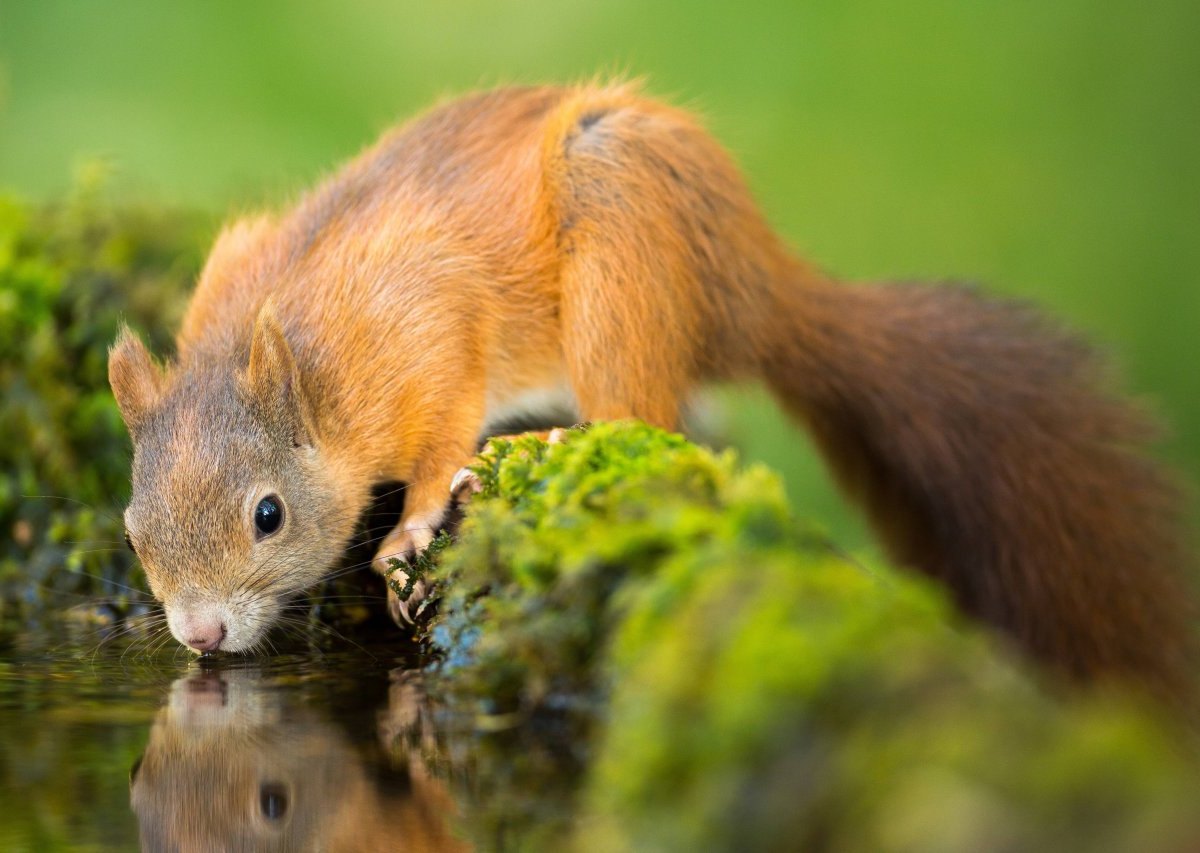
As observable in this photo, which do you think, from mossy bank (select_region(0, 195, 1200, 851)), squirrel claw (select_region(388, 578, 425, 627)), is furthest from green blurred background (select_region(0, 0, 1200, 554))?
mossy bank (select_region(0, 195, 1200, 851))

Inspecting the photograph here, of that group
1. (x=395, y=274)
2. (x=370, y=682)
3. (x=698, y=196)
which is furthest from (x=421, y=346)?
(x=370, y=682)

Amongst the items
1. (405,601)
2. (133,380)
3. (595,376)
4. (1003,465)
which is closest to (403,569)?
(405,601)

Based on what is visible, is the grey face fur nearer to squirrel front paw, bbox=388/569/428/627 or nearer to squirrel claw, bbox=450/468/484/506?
squirrel front paw, bbox=388/569/428/627

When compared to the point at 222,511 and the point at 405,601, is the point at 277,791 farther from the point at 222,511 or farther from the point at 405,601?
the point at 222,511

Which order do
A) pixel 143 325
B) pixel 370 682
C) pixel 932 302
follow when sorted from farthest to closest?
pixel 143 325 < pixel 932 302 < pixel 370 682

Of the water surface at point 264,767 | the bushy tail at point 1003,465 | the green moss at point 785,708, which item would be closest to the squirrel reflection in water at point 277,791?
the water surface at point 264,767

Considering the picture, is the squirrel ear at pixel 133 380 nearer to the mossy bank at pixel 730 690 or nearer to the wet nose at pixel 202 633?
the wet nose at pixel 202 633

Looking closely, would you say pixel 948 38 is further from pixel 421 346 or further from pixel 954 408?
pixel 421 346
